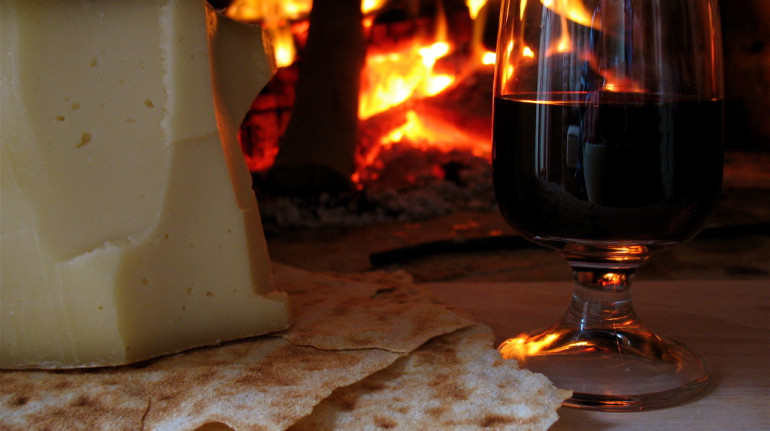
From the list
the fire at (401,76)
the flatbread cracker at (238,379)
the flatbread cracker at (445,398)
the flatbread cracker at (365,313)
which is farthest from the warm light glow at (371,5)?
the flatbread cracker at (445,398)

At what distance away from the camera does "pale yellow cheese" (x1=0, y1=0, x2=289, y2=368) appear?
0.53 meters

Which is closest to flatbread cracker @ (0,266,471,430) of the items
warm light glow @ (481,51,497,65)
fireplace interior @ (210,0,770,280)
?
fireplace interior @ (210,0,770,280)

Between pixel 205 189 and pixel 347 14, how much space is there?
1.40 metres

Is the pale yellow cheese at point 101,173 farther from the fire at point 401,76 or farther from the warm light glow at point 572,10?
the fire at point 401,76

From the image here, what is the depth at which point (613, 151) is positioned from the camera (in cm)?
52

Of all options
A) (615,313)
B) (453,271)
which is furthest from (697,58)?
(453,271)

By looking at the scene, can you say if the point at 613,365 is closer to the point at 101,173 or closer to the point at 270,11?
the point at 101,173

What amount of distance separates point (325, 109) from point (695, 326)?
1315mm

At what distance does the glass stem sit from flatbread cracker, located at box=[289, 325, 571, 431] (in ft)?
0.31

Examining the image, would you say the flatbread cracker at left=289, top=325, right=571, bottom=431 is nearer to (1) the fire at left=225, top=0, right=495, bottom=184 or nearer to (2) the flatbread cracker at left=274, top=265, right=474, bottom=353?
(2) the flatbread cracker at left=274, top=265, right=474, bottom=353

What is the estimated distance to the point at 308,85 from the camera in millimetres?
1898

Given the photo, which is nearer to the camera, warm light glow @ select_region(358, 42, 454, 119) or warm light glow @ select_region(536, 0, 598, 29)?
warm light glow @ select_region(536, 0, 598, 29)

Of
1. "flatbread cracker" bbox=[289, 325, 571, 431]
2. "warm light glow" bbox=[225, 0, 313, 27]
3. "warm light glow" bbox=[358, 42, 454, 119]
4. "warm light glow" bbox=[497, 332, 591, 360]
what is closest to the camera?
"flatbread cracker" bbox=[289, 325, 571, 431]

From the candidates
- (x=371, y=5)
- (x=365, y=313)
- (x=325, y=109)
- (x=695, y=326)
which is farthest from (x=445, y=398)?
(x=371, y=5)
